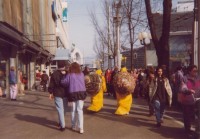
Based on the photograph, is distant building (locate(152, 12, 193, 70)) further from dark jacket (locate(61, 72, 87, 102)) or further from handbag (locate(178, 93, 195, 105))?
handbag (locate(178, 93, 195, 105))

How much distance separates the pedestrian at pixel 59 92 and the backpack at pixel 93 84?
12.5ft

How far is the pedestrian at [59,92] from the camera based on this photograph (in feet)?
36.0

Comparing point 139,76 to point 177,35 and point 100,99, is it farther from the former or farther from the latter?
point 177,35

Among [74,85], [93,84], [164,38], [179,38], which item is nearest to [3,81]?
[93,84]

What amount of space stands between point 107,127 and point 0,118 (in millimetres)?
4035

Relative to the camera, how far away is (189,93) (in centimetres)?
977

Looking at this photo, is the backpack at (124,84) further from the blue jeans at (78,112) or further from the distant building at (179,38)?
the distant building at (179,38)

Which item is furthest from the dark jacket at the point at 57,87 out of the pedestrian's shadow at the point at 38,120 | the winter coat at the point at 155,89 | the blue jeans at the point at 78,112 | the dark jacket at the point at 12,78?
the dark jacket at the point at 12,78

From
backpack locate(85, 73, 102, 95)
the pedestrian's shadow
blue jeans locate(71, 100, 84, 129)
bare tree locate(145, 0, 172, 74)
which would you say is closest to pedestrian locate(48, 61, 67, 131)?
blue jeans locate(71, 100, 84, 129)

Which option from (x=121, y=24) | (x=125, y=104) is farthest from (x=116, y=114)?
(x=121, y=24)

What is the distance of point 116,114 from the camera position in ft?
46.6

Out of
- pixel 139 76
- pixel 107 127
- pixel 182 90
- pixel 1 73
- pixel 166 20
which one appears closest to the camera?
pixel 182 90

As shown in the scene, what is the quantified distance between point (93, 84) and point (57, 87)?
4130 mm

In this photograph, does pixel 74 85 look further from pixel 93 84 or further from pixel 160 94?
pixel 93 84
